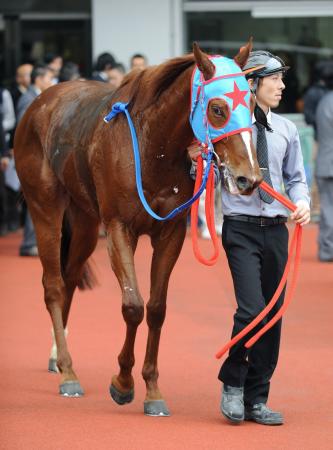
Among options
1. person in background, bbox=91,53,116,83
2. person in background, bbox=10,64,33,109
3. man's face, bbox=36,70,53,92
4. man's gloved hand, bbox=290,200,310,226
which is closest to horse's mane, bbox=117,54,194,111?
man's gloved hand, bbox=290,200,310,226

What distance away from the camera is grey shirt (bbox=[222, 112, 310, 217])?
6.19m

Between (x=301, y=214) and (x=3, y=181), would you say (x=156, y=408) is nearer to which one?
(x=301, y=214)

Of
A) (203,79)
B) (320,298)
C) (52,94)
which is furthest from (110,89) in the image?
(320,298)

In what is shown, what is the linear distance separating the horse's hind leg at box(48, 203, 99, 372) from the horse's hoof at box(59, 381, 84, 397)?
2.00 ft

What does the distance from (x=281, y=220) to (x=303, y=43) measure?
37.9 ft

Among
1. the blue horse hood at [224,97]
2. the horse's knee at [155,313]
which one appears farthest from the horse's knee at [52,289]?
the blue horse hood at [224,97]

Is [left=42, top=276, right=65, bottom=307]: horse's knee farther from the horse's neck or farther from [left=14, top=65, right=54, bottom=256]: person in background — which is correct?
[left=14, top=65, right=54, bottom=256]: person in background

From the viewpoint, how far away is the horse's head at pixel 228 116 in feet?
18.7

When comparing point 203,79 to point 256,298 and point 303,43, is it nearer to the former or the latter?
point 256,298

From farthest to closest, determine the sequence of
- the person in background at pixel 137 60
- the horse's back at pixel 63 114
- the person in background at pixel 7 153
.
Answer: the person in background at pixel 137 60 < the person in background at pixel 7 153 < the horse's back at pixel 63 114

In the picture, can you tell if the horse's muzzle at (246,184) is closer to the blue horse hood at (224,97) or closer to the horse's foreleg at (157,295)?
the blue horse hood at (224,97)

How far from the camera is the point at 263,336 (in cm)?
634

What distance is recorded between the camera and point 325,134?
12.9 meters

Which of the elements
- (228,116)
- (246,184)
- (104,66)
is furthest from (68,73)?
(246,184)
